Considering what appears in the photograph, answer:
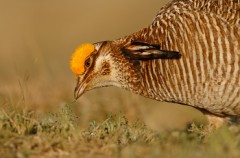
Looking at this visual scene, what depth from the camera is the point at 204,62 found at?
20.1ft

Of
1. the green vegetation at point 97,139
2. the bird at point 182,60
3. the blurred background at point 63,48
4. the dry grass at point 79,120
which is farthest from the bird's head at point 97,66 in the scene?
the blurred background at point 63,48

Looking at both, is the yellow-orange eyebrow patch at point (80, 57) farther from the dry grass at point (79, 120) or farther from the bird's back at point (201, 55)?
the bird's back at point (201, 55)

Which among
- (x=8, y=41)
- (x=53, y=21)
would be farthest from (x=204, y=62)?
(x=53, y=21)

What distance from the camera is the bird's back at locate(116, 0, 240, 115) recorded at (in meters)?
6.07

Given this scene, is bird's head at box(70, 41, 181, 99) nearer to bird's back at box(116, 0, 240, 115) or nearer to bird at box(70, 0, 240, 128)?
bird at box(70, 0, 240, 128)

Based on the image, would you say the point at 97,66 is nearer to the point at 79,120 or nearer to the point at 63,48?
the point at 79,120

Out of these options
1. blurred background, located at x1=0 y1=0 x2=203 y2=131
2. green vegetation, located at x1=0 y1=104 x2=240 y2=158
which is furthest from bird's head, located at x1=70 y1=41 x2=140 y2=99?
blurred background, located at x1=0 y1=0 x2=203 y2=131

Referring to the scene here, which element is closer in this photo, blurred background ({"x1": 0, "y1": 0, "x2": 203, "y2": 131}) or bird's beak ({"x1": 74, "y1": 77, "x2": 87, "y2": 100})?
bird's beak ({"x1": 74, "y1": 77, "x2": 87, "y2": 100})

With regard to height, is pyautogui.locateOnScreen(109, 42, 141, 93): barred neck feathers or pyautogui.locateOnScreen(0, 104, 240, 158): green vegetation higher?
pyautogui.locateOnScreen(109, 42, 141, 93): barred neck feathers

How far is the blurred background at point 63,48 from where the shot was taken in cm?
884

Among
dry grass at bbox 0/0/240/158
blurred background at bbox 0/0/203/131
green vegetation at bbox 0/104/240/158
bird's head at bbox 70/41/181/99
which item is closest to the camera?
green vegetation at bbox 0/104/240/158

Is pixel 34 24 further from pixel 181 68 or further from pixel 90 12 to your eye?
pixel 181 68

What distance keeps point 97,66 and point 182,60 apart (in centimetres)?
103

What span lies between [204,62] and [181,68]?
0.25 m
